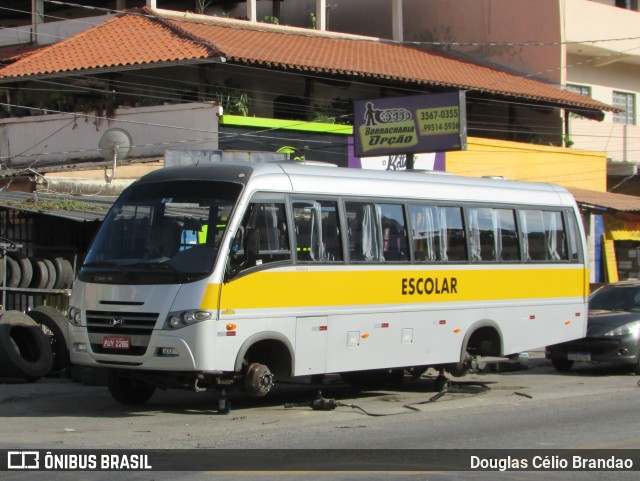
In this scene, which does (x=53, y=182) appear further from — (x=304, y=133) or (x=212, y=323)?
(x=212, y=323)

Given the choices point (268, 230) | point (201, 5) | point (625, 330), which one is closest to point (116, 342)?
point (268, 230)

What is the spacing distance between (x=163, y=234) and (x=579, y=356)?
348 inches

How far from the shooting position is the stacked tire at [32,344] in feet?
47.4

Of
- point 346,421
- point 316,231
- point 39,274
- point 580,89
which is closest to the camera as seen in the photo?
point 346,421

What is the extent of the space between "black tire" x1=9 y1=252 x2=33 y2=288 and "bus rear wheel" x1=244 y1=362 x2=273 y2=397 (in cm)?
633

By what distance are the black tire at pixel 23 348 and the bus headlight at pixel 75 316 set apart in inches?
102

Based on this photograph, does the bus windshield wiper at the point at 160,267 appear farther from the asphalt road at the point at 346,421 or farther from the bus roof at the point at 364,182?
the asphalt road at the point at 346,421

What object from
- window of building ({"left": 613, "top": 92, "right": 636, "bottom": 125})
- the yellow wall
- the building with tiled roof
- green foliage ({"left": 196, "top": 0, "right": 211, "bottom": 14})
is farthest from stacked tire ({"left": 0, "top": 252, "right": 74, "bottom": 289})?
window of building ({"left": 613, "top": 92, "right": 636, "bottom": 125})

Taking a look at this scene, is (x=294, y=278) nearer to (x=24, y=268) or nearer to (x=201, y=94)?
(x=24, y=268)

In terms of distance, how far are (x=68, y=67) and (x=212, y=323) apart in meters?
17.0

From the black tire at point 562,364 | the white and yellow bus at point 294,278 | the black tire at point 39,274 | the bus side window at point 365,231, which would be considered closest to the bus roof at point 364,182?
the white and yellow bus at point 294,278

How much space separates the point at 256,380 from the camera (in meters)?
11.8

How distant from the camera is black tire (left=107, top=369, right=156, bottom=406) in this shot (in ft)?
42.4

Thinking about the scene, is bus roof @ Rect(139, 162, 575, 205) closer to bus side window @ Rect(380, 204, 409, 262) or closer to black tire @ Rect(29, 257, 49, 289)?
bus side window @ Rect(380, 204, 409, 262)
